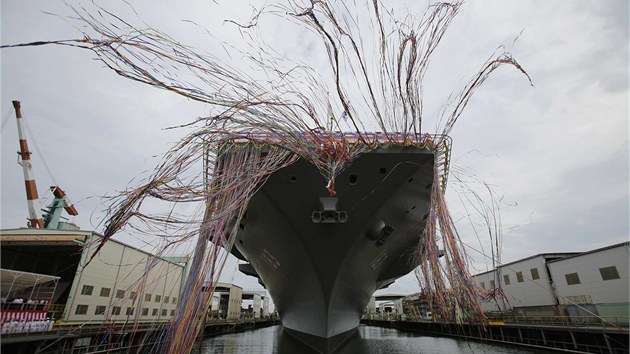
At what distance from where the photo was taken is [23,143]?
906 inches

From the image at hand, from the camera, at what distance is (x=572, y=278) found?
14.6 m

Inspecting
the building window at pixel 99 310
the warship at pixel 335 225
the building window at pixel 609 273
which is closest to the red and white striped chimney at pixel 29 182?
the building window at pixel 99 310

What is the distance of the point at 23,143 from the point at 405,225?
29829 mm

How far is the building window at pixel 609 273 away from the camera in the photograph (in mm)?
12578

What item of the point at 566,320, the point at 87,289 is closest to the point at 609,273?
the point at 566,320

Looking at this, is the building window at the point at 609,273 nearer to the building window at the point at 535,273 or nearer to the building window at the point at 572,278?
the building window at the point at 572,278

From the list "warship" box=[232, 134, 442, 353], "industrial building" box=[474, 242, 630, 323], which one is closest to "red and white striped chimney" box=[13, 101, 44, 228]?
"warship" box=[232, 134, 442, 353]

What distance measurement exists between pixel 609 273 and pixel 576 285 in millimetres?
1802

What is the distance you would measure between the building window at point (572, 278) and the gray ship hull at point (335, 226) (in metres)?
11.2

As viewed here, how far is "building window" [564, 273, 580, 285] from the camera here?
14.3 metres

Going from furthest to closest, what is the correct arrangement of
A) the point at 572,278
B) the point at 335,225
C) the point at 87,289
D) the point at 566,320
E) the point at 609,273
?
the point at 572,278 < the point at 566,320 < the point at 609,273 < the point at 87,289 < the point at 335,225

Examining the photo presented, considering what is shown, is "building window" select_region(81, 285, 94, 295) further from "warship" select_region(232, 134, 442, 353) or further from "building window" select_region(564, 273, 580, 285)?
"building window" select_region(564, 273, 580, 285)

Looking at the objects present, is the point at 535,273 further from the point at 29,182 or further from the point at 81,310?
the point at 29,182

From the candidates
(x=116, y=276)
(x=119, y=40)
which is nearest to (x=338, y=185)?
(x=119, y=40)
